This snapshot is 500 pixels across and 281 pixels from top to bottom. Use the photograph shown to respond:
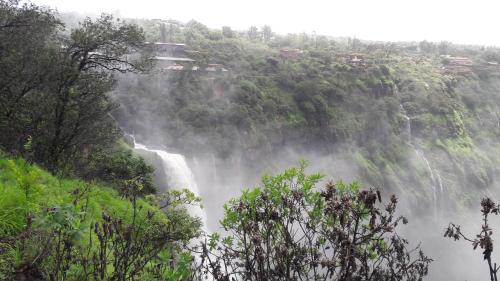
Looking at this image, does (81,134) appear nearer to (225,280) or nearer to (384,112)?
(225,280)

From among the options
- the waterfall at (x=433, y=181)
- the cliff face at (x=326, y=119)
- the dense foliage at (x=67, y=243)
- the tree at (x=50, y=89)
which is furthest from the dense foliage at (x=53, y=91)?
the waterfall at (x=433, y=181)

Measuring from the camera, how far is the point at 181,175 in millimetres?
30359

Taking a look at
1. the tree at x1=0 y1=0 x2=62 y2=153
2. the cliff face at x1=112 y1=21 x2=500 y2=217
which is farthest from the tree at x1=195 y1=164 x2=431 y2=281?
the cliff face at x1=112 y1=21 x2=500 y2=217

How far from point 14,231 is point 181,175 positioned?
25170 millimetres

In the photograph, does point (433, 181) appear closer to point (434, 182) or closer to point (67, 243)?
point (434, 182)

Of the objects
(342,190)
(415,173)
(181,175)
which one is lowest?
(415,173)

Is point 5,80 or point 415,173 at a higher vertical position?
point 5,80

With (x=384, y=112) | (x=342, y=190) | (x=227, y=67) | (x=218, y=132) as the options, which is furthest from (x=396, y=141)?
(x=342, y=190)

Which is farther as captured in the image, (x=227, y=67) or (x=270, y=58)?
(x=270, y=58)

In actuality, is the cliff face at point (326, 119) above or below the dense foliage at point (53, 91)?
below

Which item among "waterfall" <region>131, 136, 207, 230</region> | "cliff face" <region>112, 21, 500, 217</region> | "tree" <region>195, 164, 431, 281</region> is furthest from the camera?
"cliff face" <region>112, 21, 500, 217</region>

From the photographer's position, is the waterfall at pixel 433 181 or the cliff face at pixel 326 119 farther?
the waterfall at pixel 433 181

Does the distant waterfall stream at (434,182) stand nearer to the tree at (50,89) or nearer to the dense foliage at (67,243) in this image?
the tree at (50,89)

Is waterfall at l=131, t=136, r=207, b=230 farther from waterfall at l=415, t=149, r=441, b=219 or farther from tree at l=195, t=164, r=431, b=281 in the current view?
waterfall at l=415, t=149, r=441, b=219
